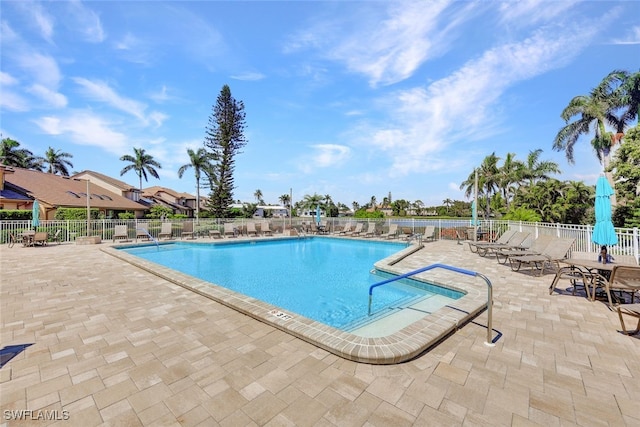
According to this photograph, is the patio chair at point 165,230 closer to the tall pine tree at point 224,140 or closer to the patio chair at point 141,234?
the patio chair at point 141,234

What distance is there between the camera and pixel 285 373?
2.42m

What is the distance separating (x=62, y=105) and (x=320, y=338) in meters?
13.6

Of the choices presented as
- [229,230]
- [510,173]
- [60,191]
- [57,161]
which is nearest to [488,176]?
[510,173]

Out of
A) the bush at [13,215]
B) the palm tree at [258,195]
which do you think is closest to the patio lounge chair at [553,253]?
the bush at [13,215]

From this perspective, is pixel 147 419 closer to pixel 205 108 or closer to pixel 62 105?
pixel 62 105

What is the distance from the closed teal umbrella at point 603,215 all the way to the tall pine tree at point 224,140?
25.9 metres

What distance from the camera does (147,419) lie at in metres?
1.88

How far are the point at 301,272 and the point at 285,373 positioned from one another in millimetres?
6354

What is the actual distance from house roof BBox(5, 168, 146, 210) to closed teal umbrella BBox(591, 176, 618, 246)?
27.1 metres

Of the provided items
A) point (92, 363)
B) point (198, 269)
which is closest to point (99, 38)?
point (198, 269)

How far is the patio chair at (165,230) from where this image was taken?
14.2m

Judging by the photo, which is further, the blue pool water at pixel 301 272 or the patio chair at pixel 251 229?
the patio chair at pixel 251 229

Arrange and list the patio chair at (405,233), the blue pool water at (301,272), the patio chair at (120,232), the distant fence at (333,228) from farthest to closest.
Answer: the patio chair at (405,233) < the patio chair at (120,232) < the distant fence at (333,228) < the blue pool water at (301,272)

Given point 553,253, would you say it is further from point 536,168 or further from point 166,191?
point 166,191
